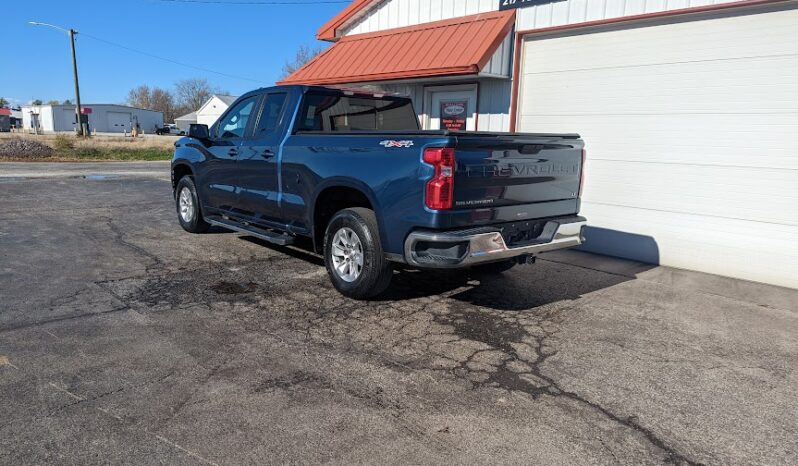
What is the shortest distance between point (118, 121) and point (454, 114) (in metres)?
103

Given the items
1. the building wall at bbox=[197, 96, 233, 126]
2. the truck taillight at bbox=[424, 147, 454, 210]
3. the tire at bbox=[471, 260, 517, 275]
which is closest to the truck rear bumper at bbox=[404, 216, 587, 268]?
the truck taillight at bbox=[424, 147, 454, 210]

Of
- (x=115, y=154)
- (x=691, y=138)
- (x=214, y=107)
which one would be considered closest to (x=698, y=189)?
(x=691, y=138)

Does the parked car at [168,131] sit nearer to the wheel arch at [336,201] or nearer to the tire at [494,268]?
the wheel arch at [336,201]

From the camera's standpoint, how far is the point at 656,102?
24.5 feet

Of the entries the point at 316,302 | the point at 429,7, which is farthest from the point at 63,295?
the point at 429,7

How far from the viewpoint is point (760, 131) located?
6.64 metres

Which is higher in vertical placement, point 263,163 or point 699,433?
point 263,163

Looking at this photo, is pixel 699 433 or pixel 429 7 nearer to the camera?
pixel 699 433

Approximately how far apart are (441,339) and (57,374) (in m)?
2.70

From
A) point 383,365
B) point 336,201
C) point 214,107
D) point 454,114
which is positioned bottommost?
point 383,365

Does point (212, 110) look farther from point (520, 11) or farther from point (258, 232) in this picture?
point (258, 232)

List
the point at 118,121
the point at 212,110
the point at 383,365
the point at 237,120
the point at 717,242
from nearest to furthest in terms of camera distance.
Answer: the point at 383,365
the point at 717,242
the point at 237,120
the point at 212,110
the point at 118,121

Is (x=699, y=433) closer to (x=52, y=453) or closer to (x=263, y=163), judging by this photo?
(x=52, y=453)

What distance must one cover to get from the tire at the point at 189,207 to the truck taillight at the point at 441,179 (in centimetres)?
470
